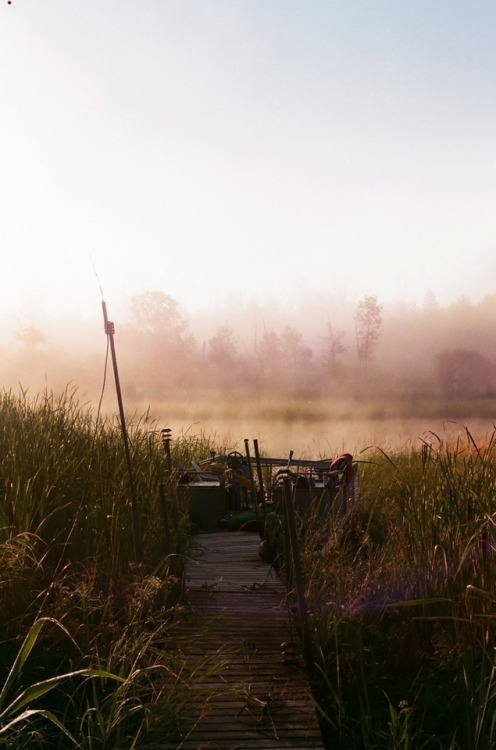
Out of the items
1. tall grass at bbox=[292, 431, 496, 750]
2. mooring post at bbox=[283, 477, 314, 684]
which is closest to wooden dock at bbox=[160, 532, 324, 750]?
mooring post at bbox=[283, 477, 314, 684]

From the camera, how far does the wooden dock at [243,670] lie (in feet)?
15.6

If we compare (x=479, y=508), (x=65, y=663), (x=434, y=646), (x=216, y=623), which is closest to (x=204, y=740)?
(x=65, y=663)

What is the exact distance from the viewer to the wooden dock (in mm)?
4750

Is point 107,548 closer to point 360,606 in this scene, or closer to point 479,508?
point 360,606

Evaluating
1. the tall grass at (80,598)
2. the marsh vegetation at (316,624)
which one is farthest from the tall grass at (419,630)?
the tall grass at (80,598)

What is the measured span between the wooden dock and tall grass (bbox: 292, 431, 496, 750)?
0.24 meters

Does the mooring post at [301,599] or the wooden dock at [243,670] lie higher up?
the mooring post at [301,599]

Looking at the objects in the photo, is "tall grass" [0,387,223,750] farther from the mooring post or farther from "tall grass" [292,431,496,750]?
"tall grass" [292,431,496,750]

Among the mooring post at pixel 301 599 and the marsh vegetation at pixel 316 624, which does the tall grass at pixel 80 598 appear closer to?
the marsh vegetation at pixel 316 624

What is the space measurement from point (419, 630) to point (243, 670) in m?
1.46

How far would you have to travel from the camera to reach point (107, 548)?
6789 millimetres

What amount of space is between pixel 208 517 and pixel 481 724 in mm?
7677

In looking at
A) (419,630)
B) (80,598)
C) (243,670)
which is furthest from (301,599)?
(80,598)

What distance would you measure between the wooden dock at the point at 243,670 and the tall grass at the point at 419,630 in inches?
9.3
